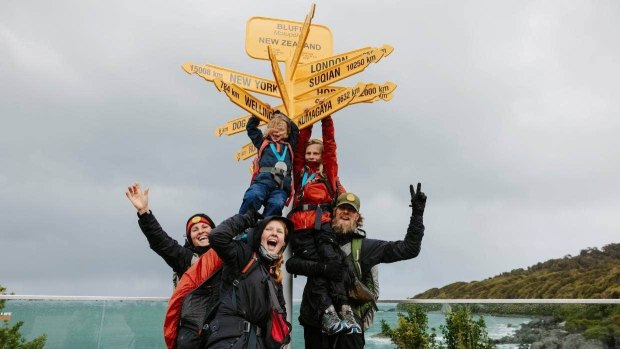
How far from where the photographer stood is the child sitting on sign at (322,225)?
3.94m

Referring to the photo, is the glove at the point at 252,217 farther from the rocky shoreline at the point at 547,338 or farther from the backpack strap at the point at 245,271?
the rocky shoreline at the point at 547,338

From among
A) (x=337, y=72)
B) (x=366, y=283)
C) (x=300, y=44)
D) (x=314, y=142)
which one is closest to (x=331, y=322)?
(x=366, y=283)

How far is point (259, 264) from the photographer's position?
135 inches

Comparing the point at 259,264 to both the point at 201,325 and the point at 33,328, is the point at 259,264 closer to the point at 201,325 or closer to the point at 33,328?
the point at 201,325

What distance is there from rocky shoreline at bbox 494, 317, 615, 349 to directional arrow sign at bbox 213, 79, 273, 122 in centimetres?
310

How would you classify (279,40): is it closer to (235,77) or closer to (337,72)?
(235,77)

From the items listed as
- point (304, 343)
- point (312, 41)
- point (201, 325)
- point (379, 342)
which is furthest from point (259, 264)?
point (312, 41)

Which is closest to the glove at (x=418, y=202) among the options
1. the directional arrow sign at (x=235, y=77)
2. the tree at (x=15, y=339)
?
the directional arrow sign at (x=235, y=77)

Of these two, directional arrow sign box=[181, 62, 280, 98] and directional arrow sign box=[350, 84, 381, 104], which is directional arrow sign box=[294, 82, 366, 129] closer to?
directional arrow sign box=[350, 84, 381, 104]

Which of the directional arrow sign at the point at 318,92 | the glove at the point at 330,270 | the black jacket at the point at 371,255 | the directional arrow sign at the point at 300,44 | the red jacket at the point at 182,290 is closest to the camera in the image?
the red jacket at the point at 182,290

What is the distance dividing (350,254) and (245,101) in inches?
73.2

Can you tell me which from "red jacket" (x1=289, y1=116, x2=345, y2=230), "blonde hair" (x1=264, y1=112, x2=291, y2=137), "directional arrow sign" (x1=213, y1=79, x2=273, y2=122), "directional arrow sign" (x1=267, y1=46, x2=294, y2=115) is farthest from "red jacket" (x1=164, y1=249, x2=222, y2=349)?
"directional arrow sign" (x1=267, y1=46, x2=294, y2=115)

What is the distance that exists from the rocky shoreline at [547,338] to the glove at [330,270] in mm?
1713

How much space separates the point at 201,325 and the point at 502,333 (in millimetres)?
2722
